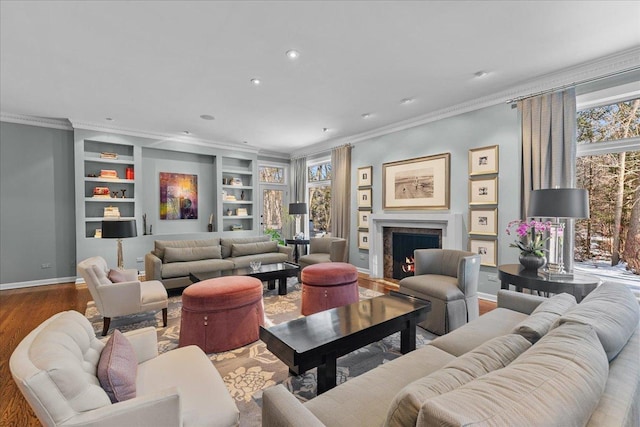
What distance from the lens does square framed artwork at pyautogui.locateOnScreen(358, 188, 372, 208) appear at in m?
5.83

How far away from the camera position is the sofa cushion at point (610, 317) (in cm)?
111

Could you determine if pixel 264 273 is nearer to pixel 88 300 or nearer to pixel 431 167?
pixel 88 300

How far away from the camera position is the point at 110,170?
219 inches

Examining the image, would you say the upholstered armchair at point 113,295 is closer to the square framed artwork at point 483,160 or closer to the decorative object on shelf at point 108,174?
the decorative object on shelf at point 108,174

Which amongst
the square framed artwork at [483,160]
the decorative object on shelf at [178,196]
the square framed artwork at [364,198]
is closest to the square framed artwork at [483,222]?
the square framed artwork at [483,160]

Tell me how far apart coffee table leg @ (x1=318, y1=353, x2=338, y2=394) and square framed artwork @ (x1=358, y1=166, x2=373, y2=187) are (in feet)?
14.1

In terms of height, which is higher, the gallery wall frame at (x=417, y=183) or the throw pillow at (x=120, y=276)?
the gallery wall frame at (x=417, y=183)

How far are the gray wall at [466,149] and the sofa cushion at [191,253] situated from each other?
3134 mm

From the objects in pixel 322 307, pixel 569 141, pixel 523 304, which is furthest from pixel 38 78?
pixel 569 141

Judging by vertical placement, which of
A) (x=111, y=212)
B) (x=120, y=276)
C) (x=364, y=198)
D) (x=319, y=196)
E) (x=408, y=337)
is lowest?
(x=408, y=337)

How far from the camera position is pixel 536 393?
0.75 meters

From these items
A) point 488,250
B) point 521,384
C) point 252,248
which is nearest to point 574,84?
point 488,250

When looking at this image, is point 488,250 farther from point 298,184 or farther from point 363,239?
point 298,184

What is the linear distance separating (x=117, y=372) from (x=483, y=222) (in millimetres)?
4366
